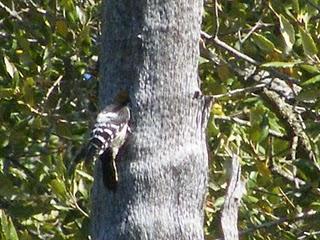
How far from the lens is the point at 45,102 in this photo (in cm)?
334

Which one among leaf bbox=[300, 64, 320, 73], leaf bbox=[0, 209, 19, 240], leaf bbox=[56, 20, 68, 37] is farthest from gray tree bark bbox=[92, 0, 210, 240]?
leaf bbox=[56, 20, 68, 37]

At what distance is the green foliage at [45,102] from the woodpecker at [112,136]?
1.03m

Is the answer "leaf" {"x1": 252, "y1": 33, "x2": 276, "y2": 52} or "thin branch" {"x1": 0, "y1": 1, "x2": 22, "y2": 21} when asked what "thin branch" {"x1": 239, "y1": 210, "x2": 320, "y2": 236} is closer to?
"leaf" {"x1": 252, "y1": 33, "x2": 276, "y2": 52}

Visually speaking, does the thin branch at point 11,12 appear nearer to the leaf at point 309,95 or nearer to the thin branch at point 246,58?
the thin branch at point 246,58

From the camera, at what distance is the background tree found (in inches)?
123

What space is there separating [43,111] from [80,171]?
31 cm

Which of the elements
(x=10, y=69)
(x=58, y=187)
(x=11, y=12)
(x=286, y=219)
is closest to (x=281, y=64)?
(x=286, y=219)

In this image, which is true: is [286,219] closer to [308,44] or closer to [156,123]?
[308,44]

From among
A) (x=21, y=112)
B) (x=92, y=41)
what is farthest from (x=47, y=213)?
(x=92, y=41)

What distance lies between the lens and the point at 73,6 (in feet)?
11.1

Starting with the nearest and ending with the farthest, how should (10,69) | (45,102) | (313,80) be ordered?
1. (313,80)
2. (10,69)
3. (45,102)

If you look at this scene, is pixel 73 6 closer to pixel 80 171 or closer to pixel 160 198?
pixel 80 171

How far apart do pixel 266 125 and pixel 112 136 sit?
1.20 meters

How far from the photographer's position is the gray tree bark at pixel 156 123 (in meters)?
1.97
